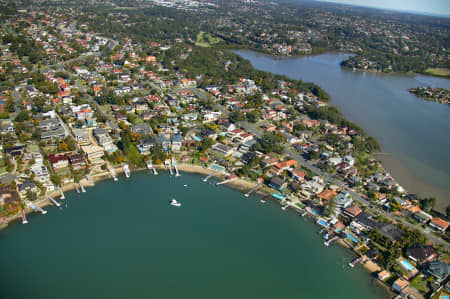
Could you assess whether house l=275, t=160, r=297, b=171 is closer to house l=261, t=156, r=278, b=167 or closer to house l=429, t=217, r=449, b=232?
house l=261, t=156, r=278, b=167

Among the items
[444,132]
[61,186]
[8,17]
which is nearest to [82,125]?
[61,186]

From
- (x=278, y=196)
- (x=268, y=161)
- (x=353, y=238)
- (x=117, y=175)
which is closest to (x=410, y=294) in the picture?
(x=353, y=238)

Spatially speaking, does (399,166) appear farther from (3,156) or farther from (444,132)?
(3,156)

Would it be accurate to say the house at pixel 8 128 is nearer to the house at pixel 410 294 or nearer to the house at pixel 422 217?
the house at pixel 410 294

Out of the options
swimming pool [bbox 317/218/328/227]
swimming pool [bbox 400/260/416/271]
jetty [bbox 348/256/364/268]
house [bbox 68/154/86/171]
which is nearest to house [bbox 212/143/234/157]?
swimming pool [bbox 317/218/328/227]

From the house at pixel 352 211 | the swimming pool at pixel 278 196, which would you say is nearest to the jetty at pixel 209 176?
the swimming pool at pixel 278 196

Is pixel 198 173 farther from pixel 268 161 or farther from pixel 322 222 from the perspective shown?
pixel 322 222
